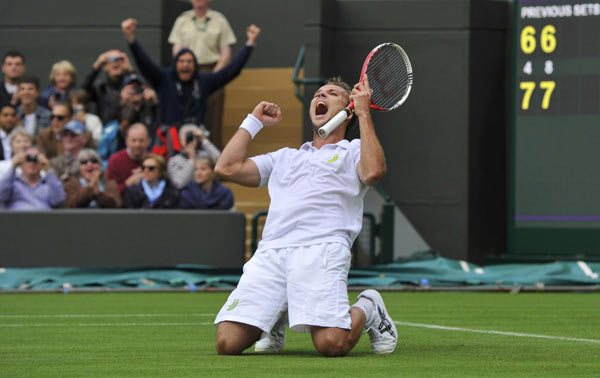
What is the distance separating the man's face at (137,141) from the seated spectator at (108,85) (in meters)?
0.98

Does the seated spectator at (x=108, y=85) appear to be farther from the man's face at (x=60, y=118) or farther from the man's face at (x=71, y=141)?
the man's face at (x=71, y=141)

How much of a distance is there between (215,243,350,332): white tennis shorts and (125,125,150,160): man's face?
26.0 ft

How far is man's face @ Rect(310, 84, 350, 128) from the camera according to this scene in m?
7.05

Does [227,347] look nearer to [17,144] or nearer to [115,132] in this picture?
[17,144]

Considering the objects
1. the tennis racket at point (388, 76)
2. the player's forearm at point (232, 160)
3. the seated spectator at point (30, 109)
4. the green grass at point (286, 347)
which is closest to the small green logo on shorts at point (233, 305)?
the green grass at point (286, 347)

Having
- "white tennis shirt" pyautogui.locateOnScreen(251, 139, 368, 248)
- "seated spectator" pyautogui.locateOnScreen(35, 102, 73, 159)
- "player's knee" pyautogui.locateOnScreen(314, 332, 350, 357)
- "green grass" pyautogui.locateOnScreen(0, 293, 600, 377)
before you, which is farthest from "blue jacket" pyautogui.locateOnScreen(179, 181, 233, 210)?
"player's knee" pyautogui.locateOnScreen(314, 332, 350, 357)

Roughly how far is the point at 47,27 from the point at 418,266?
758cm

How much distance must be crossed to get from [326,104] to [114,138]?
8789 millimetres

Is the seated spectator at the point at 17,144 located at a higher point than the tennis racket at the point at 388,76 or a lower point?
lower

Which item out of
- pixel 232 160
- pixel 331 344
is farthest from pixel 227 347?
pixel 232 160

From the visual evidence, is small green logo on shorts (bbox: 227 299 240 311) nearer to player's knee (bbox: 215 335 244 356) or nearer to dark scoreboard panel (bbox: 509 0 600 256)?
player's knee (bbox: 215 335 244 356)

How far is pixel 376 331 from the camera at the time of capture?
6887mm

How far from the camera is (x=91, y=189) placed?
1449 centimetres

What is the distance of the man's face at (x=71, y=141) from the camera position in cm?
1469
